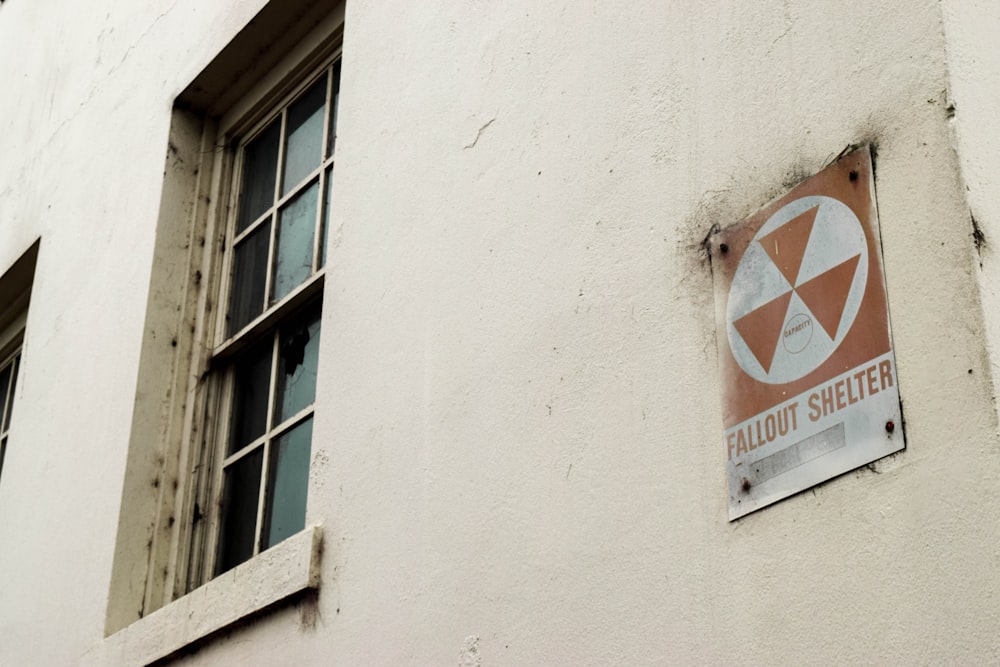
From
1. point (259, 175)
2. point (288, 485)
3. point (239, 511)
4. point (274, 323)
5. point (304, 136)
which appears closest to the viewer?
point (288, 485)

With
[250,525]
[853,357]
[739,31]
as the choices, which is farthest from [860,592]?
[250,525]

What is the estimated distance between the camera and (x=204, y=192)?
659 centimetres

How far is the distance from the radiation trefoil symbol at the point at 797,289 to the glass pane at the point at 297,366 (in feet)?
7.40

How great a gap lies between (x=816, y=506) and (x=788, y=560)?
5.2 inches

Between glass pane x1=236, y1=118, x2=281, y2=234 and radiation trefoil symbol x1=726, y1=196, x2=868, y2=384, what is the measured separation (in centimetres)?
316

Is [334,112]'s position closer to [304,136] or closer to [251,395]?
[304,136]

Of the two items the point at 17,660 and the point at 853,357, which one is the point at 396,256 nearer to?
the point at 853,357

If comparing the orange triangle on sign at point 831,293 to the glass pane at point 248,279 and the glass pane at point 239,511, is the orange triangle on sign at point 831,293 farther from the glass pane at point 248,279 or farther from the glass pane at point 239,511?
the glass pane at point 248,279

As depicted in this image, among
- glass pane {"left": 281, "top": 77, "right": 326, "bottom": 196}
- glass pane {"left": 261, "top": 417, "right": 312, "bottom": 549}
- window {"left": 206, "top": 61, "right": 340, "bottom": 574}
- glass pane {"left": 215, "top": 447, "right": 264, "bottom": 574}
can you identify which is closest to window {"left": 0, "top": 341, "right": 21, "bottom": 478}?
window {"left": 206, "top": 61, "right": 340, "bottom": 574}

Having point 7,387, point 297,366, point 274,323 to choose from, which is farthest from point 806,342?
point 7,387

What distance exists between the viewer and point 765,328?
11.3 feet

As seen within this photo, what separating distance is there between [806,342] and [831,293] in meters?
0.12

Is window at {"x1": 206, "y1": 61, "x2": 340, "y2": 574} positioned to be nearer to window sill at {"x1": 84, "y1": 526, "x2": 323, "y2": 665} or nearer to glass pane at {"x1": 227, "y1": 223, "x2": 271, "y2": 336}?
glass pane at {"x1": 227, "y1": 223, "x2": 271, "y2": 336}

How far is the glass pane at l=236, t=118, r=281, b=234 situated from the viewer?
20.7 ft
